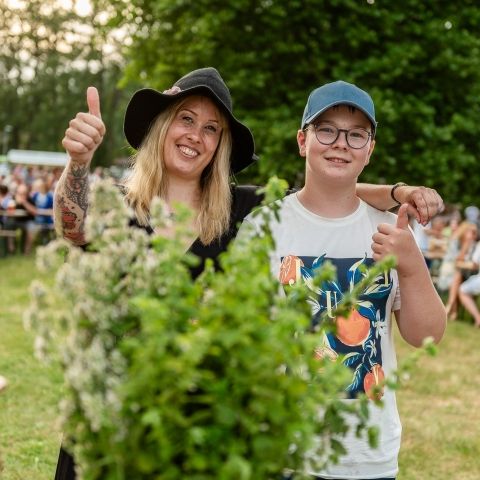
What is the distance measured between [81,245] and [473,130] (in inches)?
448

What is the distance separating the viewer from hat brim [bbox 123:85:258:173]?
8.68 feet

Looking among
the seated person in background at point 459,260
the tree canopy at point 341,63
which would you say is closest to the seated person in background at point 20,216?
the tree canopy at point 341,63

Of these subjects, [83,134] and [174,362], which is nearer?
[174,362]

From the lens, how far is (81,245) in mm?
2510

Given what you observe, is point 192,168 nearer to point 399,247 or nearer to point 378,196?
point 378,196

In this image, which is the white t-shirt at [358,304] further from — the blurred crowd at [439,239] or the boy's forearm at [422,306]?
the blurred crowd at [439,239]

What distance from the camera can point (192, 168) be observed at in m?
2.62

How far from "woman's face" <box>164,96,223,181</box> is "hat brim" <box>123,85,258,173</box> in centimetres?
4

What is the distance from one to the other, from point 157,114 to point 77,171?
24.7 inches

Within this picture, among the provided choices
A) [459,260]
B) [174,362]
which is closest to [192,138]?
[174,362]

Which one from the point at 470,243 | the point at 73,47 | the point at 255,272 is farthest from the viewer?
the point at 73,47

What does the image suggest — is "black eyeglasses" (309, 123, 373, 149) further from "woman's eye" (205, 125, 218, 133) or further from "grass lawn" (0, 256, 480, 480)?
"grass lawn" (0, 256, 480, 480)

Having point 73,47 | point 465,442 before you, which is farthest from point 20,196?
point 73,47

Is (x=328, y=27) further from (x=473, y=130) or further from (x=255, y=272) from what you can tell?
(x=255, y=272)
